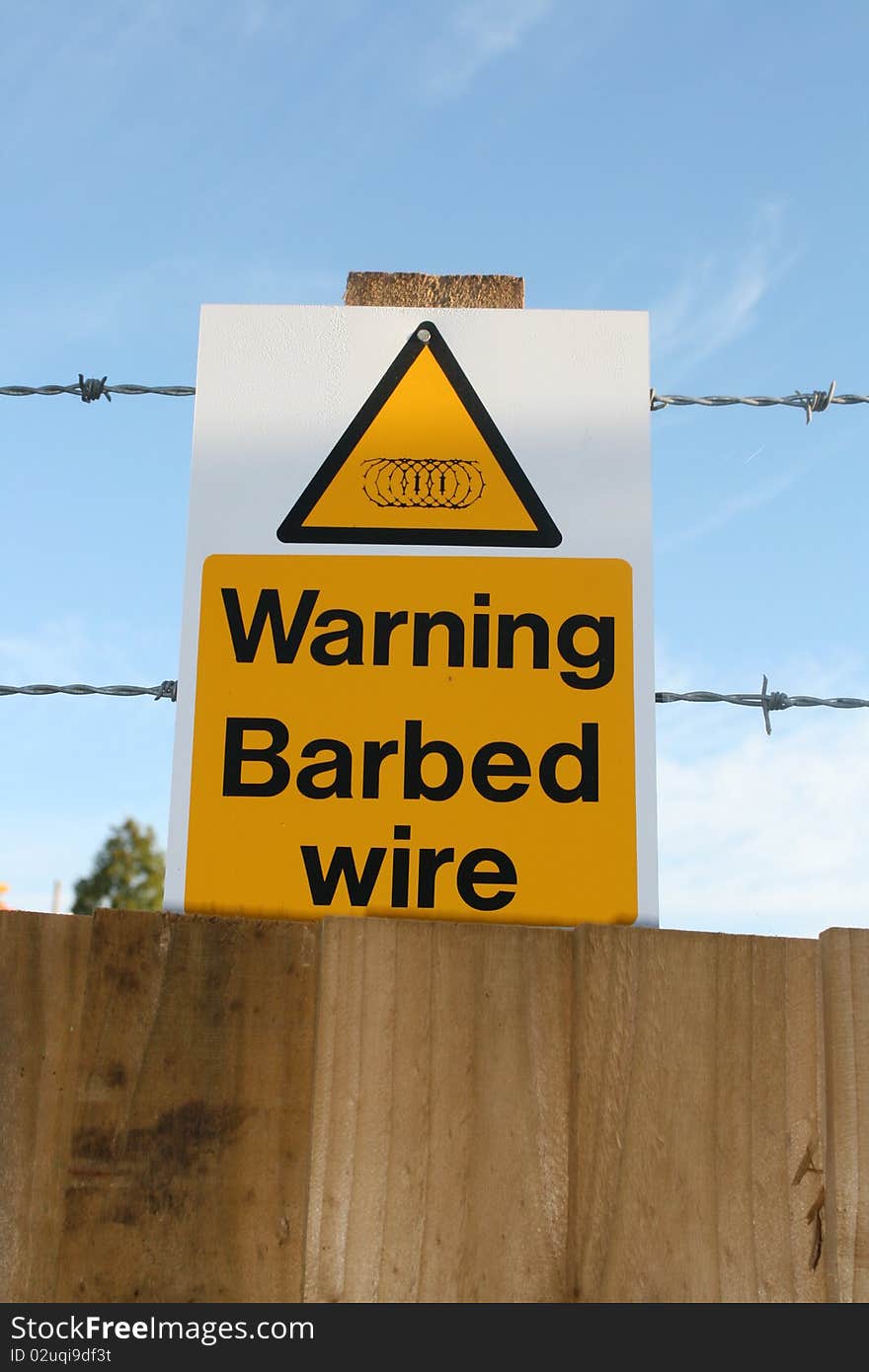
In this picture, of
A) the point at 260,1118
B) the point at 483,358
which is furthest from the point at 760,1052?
the point at 483,358

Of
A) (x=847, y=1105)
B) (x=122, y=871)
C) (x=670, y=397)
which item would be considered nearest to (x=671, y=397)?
(x=670, y=397)

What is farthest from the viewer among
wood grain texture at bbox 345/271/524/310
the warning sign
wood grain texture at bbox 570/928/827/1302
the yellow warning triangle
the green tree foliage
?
the green tree foliage

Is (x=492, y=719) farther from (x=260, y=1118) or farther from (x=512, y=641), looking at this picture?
(x=260, y=1118)

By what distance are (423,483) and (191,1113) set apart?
797 millimetres

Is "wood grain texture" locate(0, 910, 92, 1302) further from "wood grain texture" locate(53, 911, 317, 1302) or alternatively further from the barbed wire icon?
the barbed wire icon

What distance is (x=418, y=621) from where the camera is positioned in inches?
60.7

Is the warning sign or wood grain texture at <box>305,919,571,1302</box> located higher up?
the warning sign

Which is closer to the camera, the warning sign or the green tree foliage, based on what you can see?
the warning sign

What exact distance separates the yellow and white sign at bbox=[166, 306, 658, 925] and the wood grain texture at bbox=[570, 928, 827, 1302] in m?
0.31

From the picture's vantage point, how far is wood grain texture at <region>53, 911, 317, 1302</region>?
1.11 m

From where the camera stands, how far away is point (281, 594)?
156 cm

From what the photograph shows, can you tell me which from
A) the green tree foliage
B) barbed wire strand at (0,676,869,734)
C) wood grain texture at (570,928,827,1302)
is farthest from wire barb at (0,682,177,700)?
the green tree foliage

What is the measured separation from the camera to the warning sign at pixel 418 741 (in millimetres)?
1475

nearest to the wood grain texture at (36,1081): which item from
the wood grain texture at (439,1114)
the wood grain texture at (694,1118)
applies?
the wood grain texture at (439,1114)
